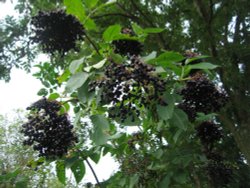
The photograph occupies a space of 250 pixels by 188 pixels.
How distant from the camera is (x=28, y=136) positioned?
181 centimetres

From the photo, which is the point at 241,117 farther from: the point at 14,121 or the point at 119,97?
the point at 14,121

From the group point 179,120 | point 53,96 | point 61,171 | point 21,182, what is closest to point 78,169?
point 61,171

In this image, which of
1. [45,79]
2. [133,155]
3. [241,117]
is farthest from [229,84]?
[45,79]

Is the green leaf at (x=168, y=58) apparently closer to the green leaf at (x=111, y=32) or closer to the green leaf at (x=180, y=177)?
the green leaf at (x=111, y=32)

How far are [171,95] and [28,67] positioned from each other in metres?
5.62

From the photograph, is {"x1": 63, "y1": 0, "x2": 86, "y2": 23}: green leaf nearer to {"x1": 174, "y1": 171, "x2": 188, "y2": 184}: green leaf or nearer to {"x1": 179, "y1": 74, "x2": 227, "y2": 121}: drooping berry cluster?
{"x1": 179, "y1": 74, "x2": 227, "y2": 121}: drooping berry cluster

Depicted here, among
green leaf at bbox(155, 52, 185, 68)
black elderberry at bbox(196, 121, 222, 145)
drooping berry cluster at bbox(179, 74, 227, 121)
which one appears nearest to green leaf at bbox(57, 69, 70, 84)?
green leaf at bbox(155, 52, 185, 68)

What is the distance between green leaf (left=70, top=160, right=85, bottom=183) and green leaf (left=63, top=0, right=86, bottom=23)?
79 centimetres

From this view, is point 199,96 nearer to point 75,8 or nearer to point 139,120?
point 139,120

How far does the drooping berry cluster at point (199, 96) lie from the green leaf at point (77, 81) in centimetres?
65

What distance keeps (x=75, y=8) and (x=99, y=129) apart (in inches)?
22.8

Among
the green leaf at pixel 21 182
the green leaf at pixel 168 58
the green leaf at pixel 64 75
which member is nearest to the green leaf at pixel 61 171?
the green leaf at pixel 21 182

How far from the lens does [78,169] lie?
2.02 metres

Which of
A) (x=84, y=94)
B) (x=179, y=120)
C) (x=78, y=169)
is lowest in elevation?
(x=179, y=120)
